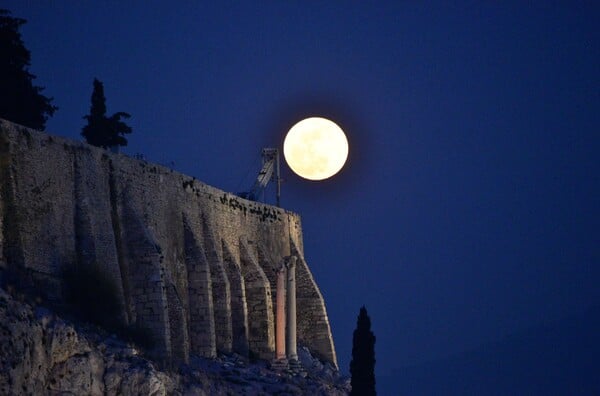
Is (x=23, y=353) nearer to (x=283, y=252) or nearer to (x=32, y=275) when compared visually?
(x=32, y=275)

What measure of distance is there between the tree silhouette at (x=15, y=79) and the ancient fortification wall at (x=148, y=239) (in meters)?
3.85

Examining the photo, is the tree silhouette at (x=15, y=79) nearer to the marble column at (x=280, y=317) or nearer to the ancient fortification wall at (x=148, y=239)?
the ancient fortification wall at (x=148, y=239)

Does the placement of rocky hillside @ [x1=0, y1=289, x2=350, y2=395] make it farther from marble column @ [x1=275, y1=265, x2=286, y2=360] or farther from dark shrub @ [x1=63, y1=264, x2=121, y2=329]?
marble column @ [x1=275, y1=265, x2=286, y2=360]

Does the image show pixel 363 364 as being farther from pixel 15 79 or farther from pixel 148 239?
pixel 15 79

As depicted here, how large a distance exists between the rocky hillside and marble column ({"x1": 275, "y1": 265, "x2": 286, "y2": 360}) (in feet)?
39.3

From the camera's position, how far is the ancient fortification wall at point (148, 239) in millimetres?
34688

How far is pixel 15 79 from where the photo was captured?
141ft

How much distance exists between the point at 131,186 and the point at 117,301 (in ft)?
16.9

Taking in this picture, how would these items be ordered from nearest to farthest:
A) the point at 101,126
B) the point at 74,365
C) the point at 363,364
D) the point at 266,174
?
the point at 74,365
the point at 363,364
the point at 101,126
the point at 266,174

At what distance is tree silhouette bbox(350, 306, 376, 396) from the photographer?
140ft

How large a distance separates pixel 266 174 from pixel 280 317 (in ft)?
47.6

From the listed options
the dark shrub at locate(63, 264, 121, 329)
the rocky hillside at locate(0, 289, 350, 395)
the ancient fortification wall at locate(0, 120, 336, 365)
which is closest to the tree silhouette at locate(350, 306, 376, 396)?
the rocky hillside at locate(0, 289, 350, 395)

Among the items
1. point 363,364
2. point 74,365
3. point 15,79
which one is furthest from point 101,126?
point 74,365

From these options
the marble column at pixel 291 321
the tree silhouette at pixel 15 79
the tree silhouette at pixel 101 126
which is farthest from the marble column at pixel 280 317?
the tree silhouette at pixel 15 79
